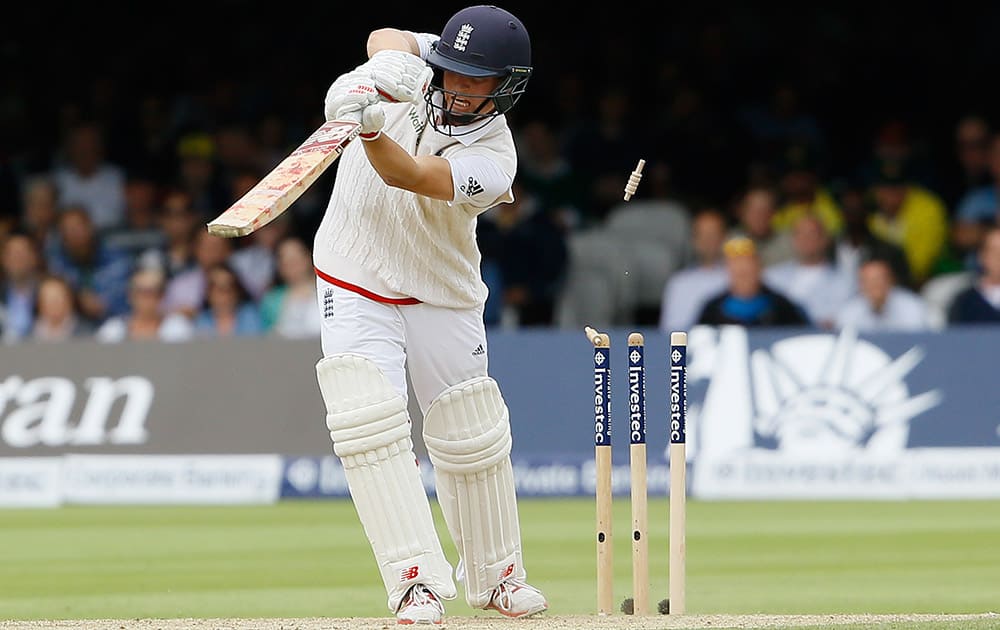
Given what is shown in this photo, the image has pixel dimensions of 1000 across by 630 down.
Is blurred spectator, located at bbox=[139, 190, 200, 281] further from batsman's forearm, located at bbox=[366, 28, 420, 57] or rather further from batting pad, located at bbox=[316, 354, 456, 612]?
batting pad, located at bbox=[316, 354, 456, 612]

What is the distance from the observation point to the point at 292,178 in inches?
161

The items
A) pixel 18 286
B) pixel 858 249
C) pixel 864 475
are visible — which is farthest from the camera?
pixel 18 286

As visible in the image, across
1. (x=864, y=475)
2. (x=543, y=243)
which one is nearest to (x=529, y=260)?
(x=543, y=243)

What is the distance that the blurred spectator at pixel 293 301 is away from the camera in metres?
9.42

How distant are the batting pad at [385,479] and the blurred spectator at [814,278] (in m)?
5.40

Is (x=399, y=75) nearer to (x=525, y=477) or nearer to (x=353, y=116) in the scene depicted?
(x=353, y=116)

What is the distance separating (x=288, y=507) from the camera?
834 centimetres

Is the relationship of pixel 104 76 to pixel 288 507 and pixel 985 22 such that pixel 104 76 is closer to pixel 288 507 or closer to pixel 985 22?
pixel 288 507

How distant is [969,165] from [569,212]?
8.01 feet

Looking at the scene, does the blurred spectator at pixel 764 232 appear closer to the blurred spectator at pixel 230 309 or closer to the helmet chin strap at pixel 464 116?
the blurred spectator at pixel 230 309

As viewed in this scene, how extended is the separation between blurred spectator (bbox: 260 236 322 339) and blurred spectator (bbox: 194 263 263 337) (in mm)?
62

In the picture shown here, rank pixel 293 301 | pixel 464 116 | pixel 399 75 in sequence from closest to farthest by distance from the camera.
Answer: pixel 399 75 < pixel 464 116 < pixel 293 301

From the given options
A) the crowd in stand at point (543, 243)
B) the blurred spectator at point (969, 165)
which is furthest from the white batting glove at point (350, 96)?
the blurred spectator at point (969, 165)

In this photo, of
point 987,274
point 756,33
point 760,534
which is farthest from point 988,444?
point 756,33
